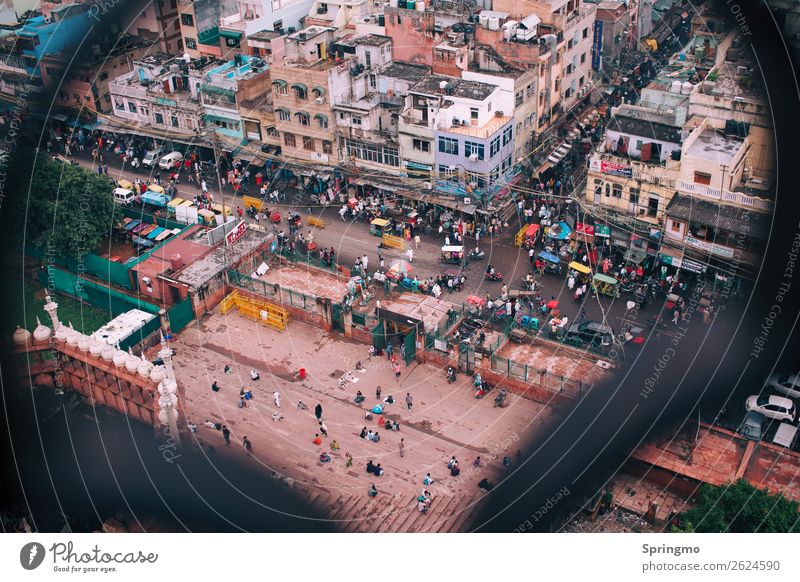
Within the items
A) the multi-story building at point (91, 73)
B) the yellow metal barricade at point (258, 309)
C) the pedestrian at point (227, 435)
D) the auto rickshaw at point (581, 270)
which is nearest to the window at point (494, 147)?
the auto rickshaw at point (581, 270)

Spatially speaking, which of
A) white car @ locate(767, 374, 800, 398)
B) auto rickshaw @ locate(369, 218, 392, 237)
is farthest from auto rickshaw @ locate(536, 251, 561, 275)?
white car @ locate(767, 374, 800, 398)

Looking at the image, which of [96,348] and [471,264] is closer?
[96,348]

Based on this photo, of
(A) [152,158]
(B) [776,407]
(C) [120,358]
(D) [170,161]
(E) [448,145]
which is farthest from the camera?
(A) [152,158]

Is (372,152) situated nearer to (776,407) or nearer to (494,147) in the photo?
(494,147)

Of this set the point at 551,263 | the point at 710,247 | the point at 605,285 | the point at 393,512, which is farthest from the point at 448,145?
the point at 393,512

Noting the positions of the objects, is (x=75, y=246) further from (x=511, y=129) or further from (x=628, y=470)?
(x=628, y=470)

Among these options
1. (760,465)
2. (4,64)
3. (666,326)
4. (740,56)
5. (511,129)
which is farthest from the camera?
(4,64)

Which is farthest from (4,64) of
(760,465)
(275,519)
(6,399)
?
(760,465)
